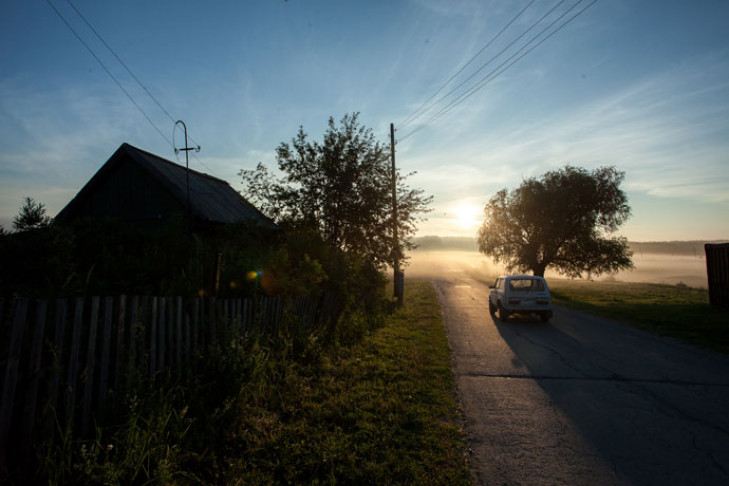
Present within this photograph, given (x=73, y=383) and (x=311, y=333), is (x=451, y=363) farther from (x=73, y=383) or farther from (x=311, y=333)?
(x=73, y=383)

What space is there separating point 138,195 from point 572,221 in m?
29.4

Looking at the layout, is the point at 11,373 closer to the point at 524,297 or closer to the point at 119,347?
the point at 119,347

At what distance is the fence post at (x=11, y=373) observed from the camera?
2568 millimetres

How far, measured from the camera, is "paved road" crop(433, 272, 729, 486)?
11.2 feet

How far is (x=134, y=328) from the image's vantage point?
3541 millimetres

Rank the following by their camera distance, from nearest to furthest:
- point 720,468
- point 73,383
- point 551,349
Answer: point 73,383 → point 720,468 → point 551,349

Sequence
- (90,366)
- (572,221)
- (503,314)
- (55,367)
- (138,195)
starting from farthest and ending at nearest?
(572,221)
(138,195)
(503,314)
(90,366)
(55,367)

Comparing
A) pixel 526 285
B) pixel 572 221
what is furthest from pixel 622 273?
pixel 526 285

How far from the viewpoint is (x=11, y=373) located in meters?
2.62

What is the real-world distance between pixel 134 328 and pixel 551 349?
8.69 m

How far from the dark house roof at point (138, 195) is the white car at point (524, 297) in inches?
364

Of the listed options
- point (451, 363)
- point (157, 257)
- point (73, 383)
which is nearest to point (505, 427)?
point (451, 363)

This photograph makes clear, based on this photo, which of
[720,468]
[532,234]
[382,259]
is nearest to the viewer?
[720,468]

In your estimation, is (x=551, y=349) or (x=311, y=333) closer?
(x=311, y=333)
